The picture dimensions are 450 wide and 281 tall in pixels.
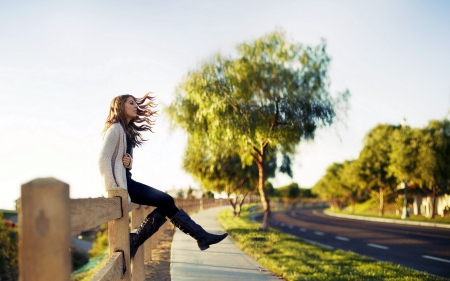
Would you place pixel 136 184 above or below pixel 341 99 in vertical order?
below

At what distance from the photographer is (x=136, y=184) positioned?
4.46 metres

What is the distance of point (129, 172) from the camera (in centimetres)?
444

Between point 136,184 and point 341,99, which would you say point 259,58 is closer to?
point 341,99

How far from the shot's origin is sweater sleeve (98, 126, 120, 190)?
4008 mm

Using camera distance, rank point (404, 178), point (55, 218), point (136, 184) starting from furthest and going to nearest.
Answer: point (404, 178) → point (136, 184) → point (55, 218)

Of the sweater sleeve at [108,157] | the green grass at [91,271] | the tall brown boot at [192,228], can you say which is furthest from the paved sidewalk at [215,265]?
the sweater sleeve at [108,157]

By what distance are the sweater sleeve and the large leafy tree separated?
9794mm

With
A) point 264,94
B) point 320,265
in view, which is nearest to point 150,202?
point 320,265

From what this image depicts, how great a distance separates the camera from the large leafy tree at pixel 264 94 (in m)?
14.1

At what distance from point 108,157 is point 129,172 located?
0.42m

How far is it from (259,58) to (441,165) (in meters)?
20.2

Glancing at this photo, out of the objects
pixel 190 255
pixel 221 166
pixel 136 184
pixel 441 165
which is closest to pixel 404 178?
pixel 441 165

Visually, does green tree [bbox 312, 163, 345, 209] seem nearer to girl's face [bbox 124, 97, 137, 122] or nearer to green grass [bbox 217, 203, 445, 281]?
green grass [bbox 217, 203, 445, 281]

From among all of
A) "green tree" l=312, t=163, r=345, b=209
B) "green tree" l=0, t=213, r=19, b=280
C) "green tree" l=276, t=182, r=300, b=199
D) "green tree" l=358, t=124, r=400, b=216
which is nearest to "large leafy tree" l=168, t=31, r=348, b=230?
"green tree" l=0, t=213, r=19, b=280
